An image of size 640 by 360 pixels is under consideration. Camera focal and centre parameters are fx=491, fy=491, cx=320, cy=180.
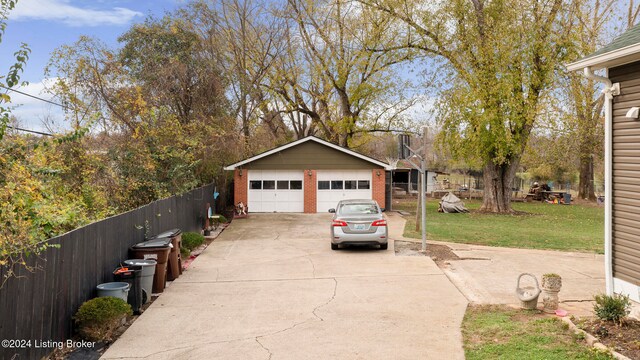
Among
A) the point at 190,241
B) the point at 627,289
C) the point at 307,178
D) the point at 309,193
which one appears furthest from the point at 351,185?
the point at 627,289

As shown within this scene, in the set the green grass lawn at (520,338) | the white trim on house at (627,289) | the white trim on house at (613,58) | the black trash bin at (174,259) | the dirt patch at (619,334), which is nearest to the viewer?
A: the dirt patch at (619,334)

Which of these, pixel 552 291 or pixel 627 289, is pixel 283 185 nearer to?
pixel 552 291

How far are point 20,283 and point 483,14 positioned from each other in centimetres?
2775

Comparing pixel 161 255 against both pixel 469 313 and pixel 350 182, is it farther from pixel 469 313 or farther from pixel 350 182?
pixel 350 182

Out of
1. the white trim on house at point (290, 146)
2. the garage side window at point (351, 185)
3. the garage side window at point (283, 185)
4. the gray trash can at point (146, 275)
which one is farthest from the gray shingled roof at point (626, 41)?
the garage side window at point (283, 185)

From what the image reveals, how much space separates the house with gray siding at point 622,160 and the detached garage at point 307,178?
19960 millimetres

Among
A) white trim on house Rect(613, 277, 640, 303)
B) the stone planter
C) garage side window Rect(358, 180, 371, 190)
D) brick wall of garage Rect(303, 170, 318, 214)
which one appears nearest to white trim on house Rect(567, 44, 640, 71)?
white trim on house Rect(613, 277, 640, 303)

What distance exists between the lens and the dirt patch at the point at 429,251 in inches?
548

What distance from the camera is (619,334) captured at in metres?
6.38

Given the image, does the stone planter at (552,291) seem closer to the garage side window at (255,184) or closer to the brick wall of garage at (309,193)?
the brick wall of garage at (309,193)

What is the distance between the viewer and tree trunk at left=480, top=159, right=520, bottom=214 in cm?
2919

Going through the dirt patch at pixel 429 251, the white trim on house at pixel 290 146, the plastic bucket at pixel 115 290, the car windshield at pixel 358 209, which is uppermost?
the white trim on house at pixel 290 146

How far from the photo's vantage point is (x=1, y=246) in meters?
5.45

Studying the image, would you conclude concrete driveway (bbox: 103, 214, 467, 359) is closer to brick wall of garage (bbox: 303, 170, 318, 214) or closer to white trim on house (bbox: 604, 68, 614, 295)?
white trim on house (bbox: 604, 68, 614, 295)
